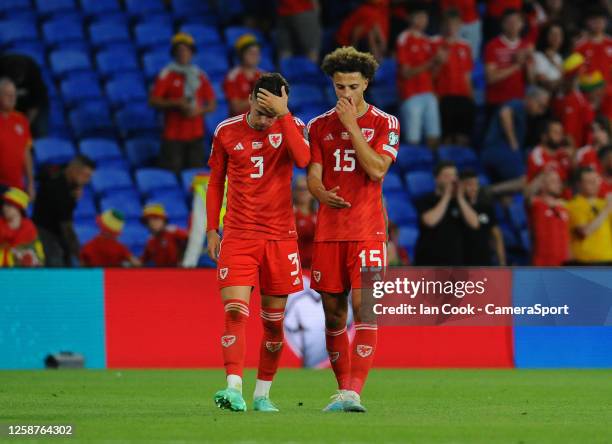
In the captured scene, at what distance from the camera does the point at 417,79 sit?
63.9 ft

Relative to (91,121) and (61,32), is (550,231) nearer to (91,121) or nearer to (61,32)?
(91,121)

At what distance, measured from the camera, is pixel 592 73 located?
20391 mm

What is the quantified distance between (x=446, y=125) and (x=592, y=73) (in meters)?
2.29

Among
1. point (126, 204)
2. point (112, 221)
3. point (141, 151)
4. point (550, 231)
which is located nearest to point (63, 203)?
point (112, 221)

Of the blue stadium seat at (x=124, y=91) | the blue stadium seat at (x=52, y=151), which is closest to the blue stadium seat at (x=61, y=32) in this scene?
the blue stadium seat at (x=124, y=91)

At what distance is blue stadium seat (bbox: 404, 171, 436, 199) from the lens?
19.6m

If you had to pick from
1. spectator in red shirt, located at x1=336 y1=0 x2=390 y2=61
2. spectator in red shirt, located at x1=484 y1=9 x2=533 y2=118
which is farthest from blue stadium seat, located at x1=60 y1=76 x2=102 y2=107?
spectator in red shirt, located at x1=484 y1=9 x2=533 y2=118

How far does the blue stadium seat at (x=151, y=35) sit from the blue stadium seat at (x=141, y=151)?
5.76ft

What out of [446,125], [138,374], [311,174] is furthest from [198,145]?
[311,174]

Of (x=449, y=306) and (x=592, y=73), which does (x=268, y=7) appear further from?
(x=449, y=306)

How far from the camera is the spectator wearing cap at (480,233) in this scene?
16188 mm

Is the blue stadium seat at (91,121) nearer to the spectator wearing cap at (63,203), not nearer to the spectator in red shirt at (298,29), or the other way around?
the spectator in red shirt at (298,29)

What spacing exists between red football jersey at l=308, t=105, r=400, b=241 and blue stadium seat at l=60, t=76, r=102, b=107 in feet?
36.1

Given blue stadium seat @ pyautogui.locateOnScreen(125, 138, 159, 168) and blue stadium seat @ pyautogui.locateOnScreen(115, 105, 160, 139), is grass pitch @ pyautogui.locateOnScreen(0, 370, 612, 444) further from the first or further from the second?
blue stadium seat @ pyautogui.locateOnScreen(115, 105, 160, 139)
